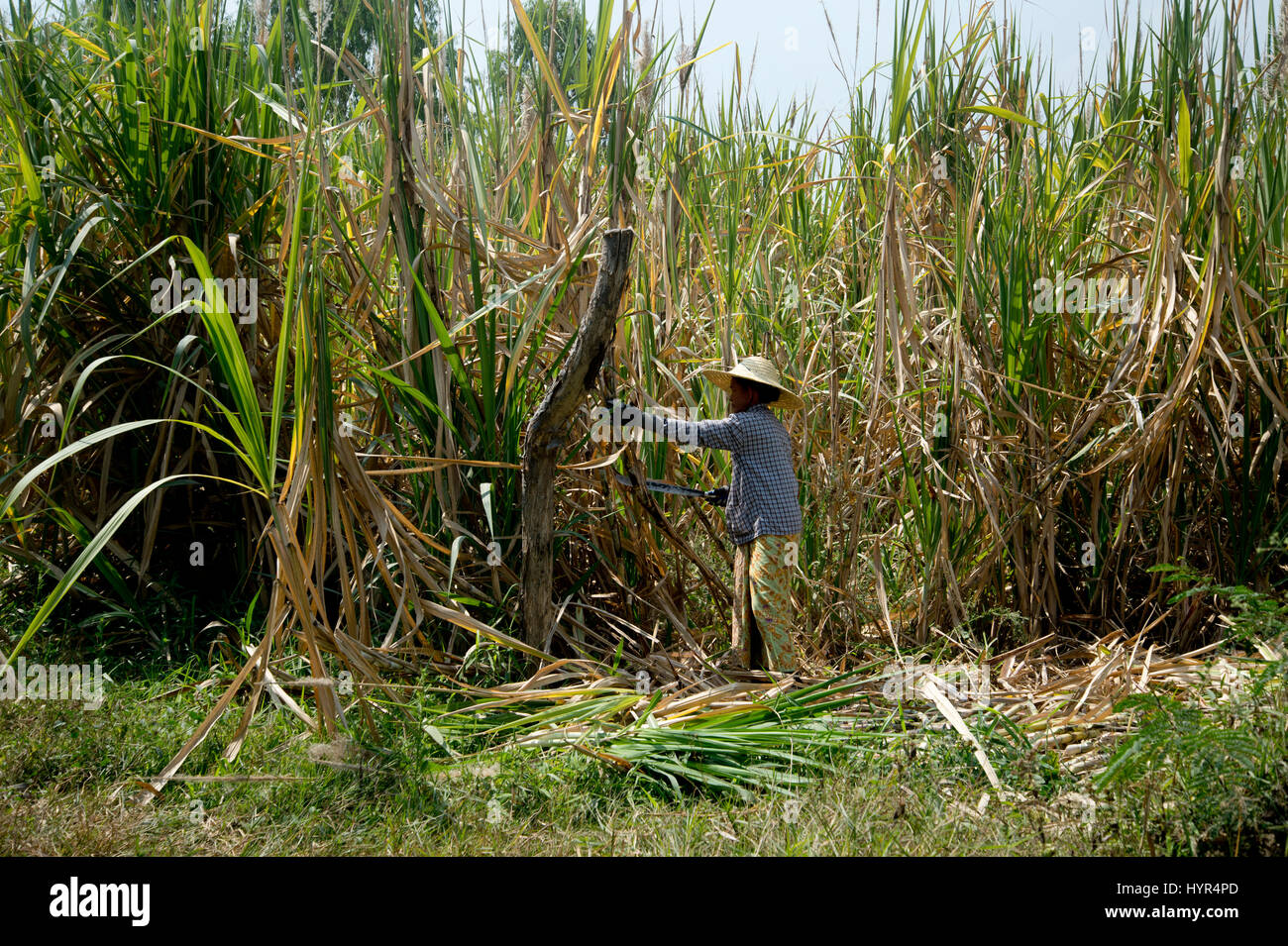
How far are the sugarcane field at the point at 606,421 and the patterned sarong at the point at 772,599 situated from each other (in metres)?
0.01

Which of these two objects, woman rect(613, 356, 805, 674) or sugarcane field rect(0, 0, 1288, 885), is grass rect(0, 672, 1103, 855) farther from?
woman rect(613, 356, 805, 674)

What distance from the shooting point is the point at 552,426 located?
2596 millimetres

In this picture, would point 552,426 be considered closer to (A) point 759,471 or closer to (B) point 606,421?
(B) point 606,421

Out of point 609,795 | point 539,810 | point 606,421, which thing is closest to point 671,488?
point 606,421

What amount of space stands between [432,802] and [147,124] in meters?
2.32

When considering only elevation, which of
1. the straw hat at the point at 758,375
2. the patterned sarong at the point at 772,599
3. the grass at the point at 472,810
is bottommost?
the grass at the point at 472,810

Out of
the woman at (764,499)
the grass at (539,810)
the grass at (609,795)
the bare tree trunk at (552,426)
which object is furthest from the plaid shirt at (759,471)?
the grass at (539,810)

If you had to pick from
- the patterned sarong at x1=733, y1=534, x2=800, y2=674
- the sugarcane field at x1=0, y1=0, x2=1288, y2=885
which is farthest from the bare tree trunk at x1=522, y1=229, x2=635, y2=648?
the patterned sarong at x1=733, y1=534, x2=800, y2=674

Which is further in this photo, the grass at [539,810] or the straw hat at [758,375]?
the straw hat at [758,375]

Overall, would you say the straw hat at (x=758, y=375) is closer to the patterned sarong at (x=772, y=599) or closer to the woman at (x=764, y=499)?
the woman at (x=764, y=499)

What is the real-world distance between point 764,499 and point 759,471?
0.33ft

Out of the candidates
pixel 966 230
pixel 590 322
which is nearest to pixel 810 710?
pixel 590 322

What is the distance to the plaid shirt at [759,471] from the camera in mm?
3023

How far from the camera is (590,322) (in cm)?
250
